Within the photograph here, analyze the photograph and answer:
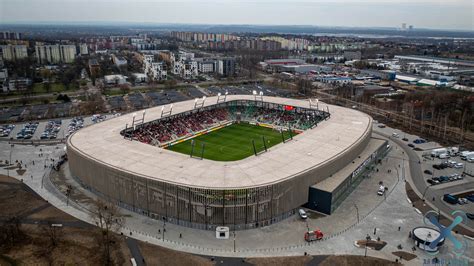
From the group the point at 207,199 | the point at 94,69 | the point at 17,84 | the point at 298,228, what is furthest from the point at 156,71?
the point at 298,228

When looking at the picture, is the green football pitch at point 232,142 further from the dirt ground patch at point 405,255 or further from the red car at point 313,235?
the dirt ground patch at point 405,255

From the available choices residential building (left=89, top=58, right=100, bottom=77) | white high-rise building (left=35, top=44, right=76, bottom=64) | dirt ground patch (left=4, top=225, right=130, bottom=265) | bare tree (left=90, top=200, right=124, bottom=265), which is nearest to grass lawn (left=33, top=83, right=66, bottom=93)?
residential building (left=89, top=58, right=100, bottom=77)

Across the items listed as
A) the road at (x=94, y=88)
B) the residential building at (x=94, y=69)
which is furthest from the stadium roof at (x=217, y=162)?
the residential building at (x=94, y=69)

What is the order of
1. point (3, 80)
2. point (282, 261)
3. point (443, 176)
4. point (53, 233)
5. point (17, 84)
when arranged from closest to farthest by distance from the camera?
point (282, 261)
point (53, 233)
point (443, 176)
point (17, 84)
point (3, 80)

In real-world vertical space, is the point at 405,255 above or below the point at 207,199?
below

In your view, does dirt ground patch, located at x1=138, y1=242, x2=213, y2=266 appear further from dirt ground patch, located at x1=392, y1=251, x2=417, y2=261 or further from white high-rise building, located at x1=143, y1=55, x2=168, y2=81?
white high-rise building, located at x1=143, y1=55, x2=168, y2=81

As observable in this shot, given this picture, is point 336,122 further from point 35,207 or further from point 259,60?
point 259,60

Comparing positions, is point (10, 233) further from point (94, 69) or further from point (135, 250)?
point (94, 69)
